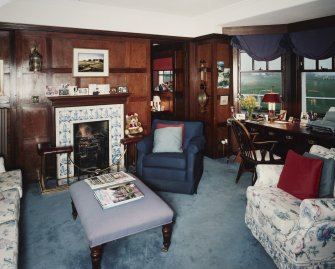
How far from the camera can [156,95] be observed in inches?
285

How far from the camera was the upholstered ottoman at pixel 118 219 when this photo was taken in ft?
7.10

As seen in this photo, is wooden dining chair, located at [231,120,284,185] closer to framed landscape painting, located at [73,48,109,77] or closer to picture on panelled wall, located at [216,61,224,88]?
picture on panelled wall, located at [216,61,224,88]

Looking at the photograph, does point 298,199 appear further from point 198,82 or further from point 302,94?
point 198,82

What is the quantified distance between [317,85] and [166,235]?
12.0ft

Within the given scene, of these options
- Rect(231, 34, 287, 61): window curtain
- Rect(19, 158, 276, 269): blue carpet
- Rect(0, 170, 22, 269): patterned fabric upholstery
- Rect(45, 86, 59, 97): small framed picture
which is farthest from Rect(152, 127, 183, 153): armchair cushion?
Rect(231, 34, 287, 61): window curtain

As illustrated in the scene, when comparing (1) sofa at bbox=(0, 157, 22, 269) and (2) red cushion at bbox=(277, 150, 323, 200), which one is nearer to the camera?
(1) sofa at bbox=(0, 157, 22, 269)

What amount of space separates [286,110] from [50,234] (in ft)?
13.8

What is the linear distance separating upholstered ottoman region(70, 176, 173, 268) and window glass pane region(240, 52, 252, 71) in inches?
143

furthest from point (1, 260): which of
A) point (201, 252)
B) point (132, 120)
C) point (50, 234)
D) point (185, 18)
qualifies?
point (185, 18)

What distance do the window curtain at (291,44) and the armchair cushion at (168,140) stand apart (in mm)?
2147

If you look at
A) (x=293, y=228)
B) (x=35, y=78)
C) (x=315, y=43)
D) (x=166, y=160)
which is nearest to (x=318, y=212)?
(x=293, y=228)

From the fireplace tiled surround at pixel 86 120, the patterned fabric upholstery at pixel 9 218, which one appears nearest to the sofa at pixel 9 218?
the patterned fabric upholstery at pixel 9 218

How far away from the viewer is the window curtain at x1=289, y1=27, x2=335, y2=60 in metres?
4.22

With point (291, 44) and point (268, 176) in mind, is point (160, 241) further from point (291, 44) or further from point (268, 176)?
point (291, 44)
